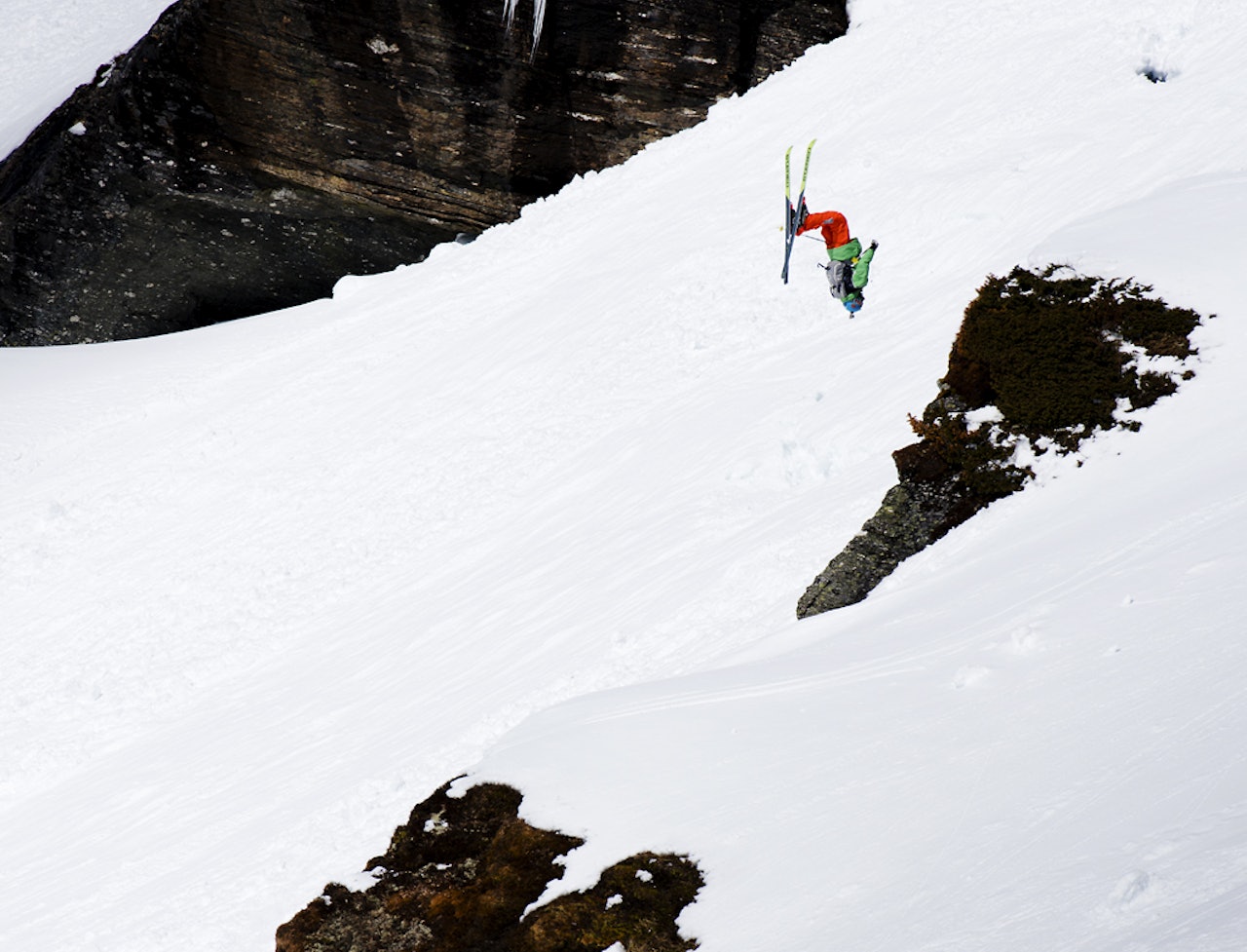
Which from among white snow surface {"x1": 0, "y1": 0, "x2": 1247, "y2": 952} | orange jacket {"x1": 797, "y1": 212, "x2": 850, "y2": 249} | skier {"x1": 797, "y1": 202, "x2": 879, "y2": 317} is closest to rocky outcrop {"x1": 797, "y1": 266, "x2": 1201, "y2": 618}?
white snow surface {"x1": 0, "y1": 0, "x2": 1247, "y2": 952}

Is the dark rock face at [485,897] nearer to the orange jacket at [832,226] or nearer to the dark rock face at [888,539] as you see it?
the dark rock face at [888,539]

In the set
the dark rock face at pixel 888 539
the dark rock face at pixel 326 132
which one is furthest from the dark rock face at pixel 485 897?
the dark rock face at pixel 326 132

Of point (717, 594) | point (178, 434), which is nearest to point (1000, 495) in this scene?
point (717, 594)

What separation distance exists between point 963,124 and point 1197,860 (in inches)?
594

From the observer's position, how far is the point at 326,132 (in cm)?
1988

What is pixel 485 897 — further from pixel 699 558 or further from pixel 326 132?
pixel 326 132

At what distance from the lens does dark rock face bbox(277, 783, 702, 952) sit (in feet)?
19.0

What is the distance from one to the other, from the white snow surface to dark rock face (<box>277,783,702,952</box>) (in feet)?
0.62

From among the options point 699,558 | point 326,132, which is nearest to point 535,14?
point 326,132

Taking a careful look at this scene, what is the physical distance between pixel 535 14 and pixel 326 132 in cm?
428

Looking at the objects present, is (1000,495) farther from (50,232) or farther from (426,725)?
(50,232)

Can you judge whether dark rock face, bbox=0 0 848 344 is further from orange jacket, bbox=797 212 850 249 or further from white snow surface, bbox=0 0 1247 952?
orange jacket, bbox=797 212 850 249

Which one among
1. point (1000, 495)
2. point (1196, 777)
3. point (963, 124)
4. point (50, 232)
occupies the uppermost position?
point (963, 124)

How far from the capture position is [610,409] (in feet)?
49.4
